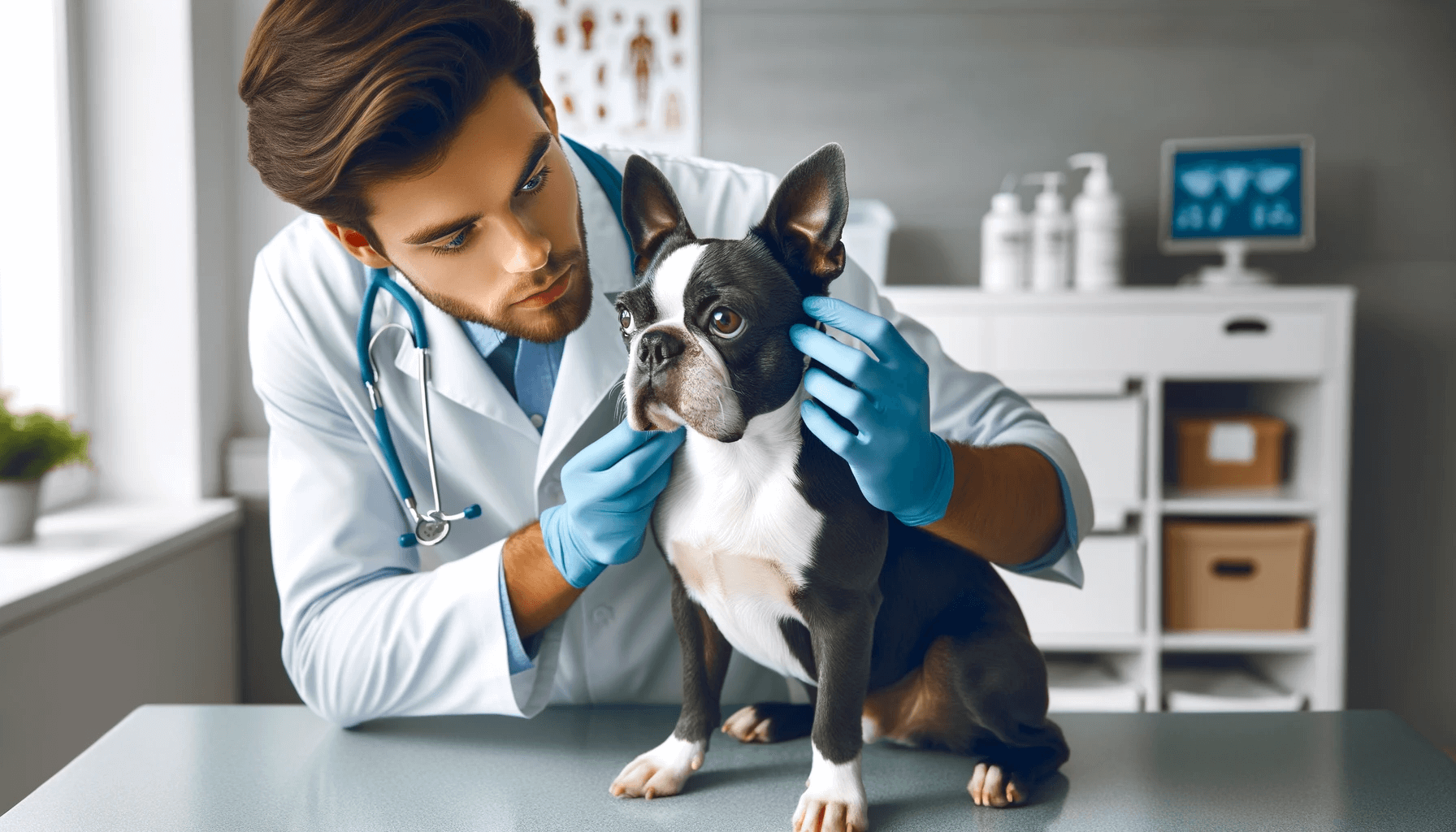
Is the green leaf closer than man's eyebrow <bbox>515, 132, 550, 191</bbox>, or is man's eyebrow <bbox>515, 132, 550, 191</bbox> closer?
man's eyebrow <bbox>515, 132, 550, 191</bbox>

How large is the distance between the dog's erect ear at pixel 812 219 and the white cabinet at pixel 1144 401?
1.67m

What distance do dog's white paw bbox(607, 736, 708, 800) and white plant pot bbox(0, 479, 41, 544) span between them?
137 cm

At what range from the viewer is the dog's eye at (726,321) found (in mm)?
696

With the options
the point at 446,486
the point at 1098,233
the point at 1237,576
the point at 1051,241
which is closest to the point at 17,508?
the point at 446,486

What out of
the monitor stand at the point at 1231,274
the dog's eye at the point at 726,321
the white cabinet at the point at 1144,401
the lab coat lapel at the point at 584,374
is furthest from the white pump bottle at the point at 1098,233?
the dog's eye at the point at 726,321

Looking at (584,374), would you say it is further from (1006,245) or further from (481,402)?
(1006,245)

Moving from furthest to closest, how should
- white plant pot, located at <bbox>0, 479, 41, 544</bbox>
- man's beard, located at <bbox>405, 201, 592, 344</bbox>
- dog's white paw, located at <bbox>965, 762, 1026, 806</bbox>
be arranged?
white plant pot, located at <bbox>0, 479, 41, 544</bbox> < man's beard, located at <bbox>405, 201, 592, 344</bbox> < dog's white paw, located at <bbox>965, 762, 1026, 806</bbox>

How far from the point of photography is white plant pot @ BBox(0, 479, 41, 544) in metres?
1.64

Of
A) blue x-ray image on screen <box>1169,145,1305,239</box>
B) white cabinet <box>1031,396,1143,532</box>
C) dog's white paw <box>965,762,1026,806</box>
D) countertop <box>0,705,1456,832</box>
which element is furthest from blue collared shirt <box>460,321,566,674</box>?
blue x-ray image on screen <box>1169,145,1305,239</box>

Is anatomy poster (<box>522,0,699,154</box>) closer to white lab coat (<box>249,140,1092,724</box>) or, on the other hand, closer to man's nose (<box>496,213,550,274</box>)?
white lab coat (<box>249,140,1092,724</box>)

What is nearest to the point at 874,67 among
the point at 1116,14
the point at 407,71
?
the point at 1116,14

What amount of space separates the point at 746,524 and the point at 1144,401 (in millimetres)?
1904

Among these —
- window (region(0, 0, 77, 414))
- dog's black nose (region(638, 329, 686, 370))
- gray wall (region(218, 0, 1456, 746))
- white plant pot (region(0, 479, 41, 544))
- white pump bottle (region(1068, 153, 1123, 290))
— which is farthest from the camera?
gray wall (region(218, 0, 1456, 746))


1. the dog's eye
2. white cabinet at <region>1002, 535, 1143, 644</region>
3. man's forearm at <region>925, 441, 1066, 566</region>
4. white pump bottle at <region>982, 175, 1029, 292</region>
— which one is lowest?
white cabinet at <region>1002, 535, 1143, 644</region>
